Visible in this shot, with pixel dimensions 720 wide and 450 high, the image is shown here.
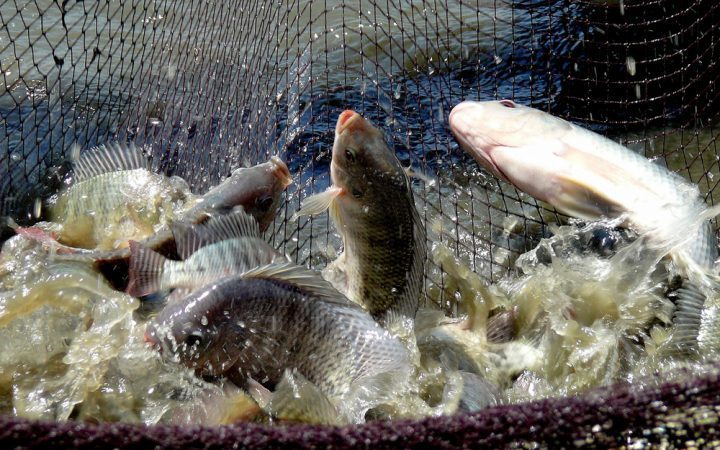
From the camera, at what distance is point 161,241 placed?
2.57 meters

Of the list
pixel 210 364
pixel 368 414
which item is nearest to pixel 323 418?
pixel 368 414

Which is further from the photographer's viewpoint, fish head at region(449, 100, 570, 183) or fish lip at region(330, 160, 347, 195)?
fish head at region(449, 100, 570, 183)

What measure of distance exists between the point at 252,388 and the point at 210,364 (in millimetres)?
136

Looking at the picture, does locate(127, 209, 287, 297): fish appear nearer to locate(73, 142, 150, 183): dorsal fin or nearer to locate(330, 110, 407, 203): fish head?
locate(330, 110, 407, 203): fish head

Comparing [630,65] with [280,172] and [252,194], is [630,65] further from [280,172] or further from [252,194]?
[252,194]

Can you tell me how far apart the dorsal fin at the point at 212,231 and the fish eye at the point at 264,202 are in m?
0.31

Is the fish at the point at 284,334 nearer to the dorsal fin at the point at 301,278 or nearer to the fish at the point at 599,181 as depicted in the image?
the dorsal fin at the point at 301,278

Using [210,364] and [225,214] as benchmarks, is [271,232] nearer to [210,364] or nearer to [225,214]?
[225,214]

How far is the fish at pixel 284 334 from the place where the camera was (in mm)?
2055

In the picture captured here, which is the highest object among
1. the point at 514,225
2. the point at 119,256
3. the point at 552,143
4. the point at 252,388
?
the point at 552,143

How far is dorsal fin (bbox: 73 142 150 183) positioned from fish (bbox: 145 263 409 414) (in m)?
1.42

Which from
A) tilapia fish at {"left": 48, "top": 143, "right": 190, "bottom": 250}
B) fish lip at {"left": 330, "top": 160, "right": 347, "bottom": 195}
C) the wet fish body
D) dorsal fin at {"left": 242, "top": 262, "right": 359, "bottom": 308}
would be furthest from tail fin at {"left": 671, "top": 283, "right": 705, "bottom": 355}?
tilapia fish at {"left": 48, "top": 143, "right": 190, "bottom": 250}

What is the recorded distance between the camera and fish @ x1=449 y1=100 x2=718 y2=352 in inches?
104

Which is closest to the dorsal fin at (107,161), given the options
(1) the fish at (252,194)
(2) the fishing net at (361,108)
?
(2) the fishing net at (361,108)
